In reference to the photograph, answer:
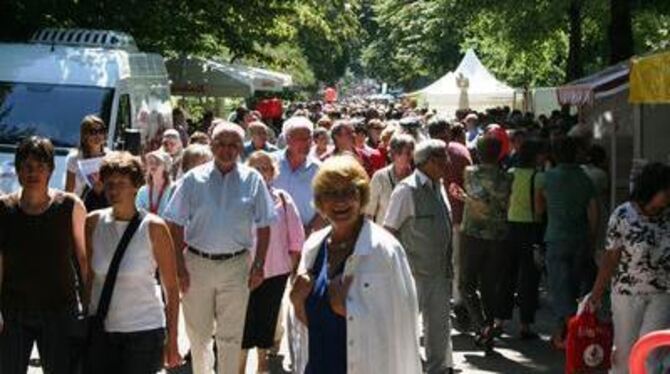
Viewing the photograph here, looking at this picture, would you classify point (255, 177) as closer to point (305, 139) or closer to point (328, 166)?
point (305, 139)

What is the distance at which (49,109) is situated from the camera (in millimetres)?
12766

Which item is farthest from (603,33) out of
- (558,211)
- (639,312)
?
(639,312)

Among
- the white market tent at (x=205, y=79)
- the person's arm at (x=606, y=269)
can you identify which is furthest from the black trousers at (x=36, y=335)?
the white market tent at (x=205, y=79)

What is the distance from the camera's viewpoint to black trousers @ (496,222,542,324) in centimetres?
1003

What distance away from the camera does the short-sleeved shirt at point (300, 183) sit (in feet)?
29.6

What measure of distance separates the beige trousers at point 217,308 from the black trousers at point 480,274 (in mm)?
3027

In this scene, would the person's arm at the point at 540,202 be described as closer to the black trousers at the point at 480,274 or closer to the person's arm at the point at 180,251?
the black trousers at the point at 480,274

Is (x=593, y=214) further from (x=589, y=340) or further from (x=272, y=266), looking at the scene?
(x=272, y=266)

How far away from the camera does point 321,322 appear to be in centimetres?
475

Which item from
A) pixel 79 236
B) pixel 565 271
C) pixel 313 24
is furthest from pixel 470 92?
pixel 79 236

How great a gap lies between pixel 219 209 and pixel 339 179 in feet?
8.19

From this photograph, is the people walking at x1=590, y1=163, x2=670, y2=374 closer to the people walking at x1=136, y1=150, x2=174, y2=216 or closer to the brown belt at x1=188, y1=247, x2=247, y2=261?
the brown belt at x1=188, y1=247, x2=247, y2=261

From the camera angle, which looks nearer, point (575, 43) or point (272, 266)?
point (272, 266)

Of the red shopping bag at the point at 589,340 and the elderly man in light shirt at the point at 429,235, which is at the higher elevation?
the elderly man in light shirt at the point at 429,235
